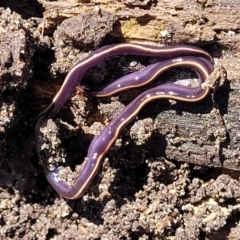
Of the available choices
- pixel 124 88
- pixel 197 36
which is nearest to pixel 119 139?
pixel 124 88

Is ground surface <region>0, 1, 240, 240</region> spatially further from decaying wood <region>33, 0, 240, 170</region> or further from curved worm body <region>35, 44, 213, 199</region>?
curved worm body <region>35, 44, 213, 199</region>

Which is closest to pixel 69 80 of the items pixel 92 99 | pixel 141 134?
pixel 92 99

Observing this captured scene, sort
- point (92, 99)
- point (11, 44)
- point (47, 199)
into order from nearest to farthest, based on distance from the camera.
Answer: point (11, 44) < point (92, 99) < point (47, 199)

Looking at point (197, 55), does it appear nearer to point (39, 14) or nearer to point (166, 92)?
point (166, 92)

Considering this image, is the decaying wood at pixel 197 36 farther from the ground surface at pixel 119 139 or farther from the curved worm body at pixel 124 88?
the curved worm body at pixel 124 88

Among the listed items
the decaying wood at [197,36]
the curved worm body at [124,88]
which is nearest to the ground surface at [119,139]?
the decaying wood at [197,36]

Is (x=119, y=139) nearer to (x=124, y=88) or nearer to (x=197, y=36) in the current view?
(x=124, y=88)

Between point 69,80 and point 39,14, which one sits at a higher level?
point 39,14

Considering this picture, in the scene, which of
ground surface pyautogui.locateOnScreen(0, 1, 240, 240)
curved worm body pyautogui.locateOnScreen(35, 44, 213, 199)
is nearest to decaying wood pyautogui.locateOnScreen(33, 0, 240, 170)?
ground surface pyautogui.locateOnScreen(0, 1, 240, 240)
